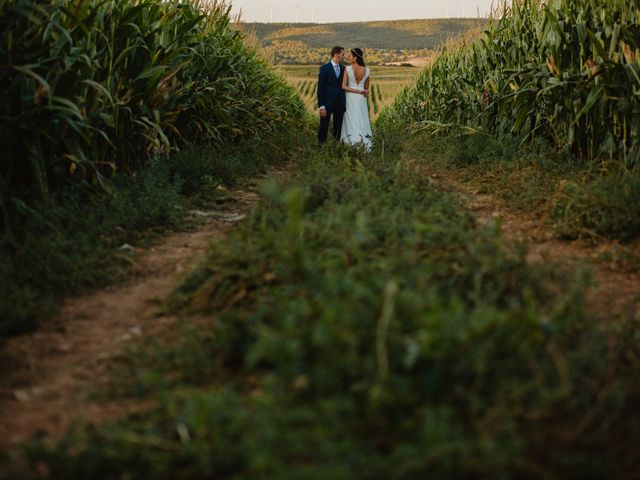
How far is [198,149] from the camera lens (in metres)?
7.52

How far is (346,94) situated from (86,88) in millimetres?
6215

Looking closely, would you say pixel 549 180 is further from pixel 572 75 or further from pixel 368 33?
pixel 368 33

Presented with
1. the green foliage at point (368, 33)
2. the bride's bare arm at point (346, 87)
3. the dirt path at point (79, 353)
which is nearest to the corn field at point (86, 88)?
the dirt path at point (79, 353)

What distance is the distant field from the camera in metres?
32.6

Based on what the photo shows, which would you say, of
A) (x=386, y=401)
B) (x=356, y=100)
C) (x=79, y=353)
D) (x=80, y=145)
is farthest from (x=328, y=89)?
(x=386, y=401)

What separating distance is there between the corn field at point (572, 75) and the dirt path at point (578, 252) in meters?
1.04

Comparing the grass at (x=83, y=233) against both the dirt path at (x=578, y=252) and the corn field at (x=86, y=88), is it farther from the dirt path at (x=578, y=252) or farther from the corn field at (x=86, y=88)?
the dirt path at (x=578, y=252)

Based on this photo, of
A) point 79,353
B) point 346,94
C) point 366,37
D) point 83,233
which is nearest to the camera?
point 79,353

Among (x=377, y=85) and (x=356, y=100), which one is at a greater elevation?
(x=377, y=85)

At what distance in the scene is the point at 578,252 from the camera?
14.2 ft

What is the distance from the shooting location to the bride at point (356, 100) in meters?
10.4

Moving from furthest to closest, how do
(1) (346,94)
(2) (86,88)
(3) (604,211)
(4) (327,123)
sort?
(4) (327,123) → (1) (346,94) → (2) (86,88) → (3) (604,211)

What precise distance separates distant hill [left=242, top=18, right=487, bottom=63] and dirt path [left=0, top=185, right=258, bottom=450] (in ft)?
267

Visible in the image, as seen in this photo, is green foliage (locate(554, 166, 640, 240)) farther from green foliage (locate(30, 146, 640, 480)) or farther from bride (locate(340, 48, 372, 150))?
bride (locate(340, 48, 372, 150))
